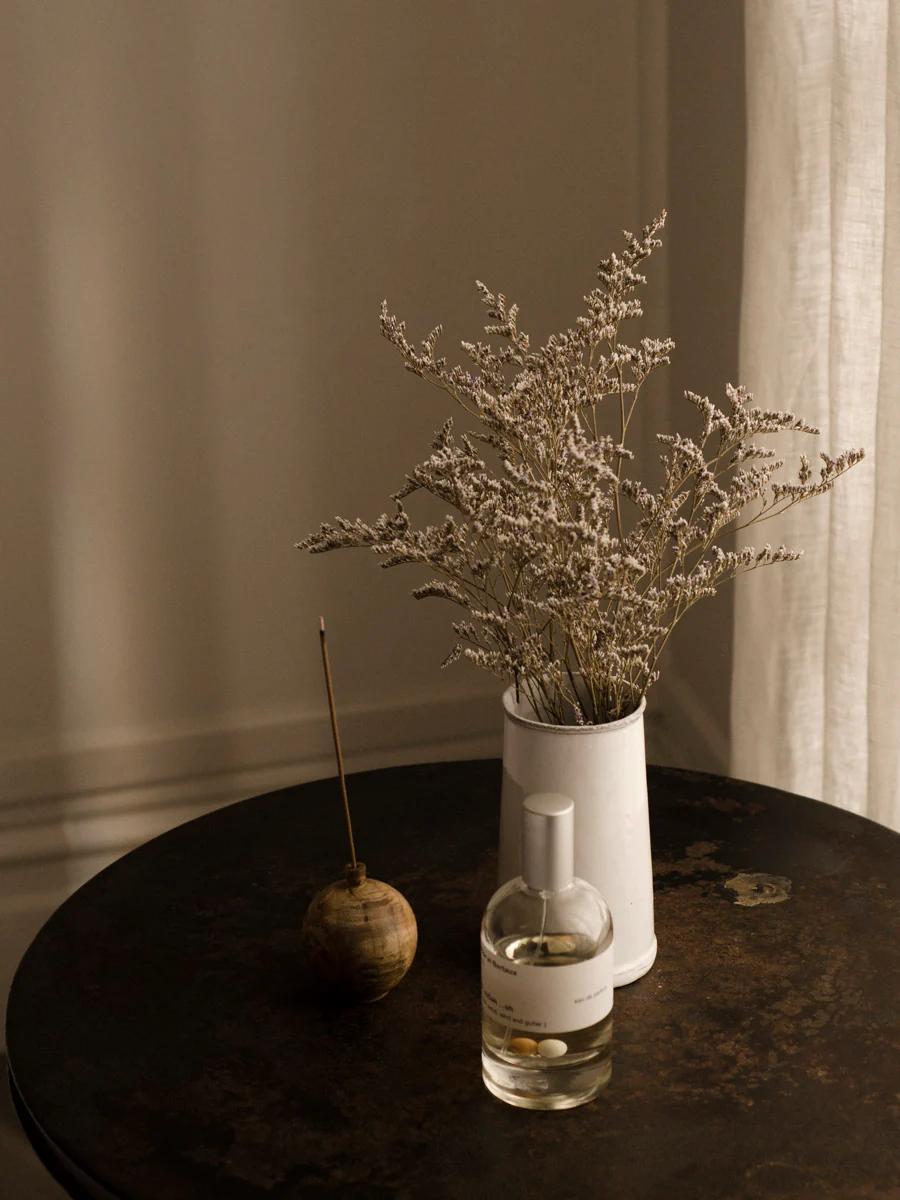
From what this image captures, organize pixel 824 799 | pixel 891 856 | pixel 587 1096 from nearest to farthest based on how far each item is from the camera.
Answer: pixel 587 1096 → pixel 891 856 → pixel 824 799

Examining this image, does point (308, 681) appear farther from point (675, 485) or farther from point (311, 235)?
point (675, 485)

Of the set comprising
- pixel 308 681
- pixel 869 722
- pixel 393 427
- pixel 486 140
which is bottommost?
pixel 308 681

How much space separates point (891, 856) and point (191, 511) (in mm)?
1096

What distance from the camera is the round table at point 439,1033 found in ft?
2.55

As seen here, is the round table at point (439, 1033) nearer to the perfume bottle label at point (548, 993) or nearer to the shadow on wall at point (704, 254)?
the perfume bottle label at point (548, 993)

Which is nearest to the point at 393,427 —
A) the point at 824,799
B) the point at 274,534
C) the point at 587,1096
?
the point at 274,534

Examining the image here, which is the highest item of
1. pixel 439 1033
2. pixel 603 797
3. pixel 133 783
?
pixel 603 797

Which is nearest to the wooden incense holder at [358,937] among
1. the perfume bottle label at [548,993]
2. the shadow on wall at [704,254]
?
the perfume bottle label at [548,993]

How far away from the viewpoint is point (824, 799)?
1.29 m

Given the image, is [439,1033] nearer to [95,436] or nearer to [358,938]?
[358,938]

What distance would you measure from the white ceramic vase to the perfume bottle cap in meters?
0.10

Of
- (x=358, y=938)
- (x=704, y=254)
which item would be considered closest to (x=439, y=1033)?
(x=358, y=938)

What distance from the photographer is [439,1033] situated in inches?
35.5

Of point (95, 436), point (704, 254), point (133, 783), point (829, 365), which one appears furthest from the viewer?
point (133, 783)
